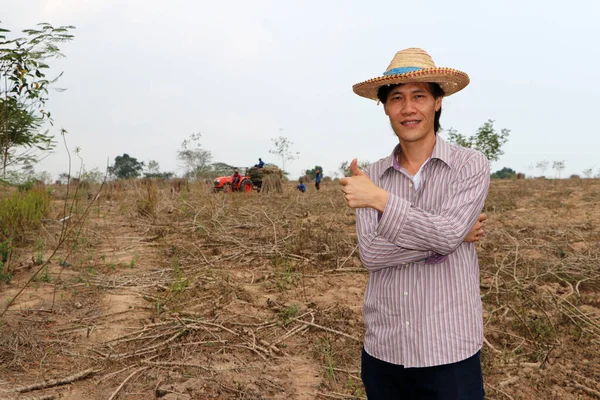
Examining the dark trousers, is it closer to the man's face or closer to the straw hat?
the man's face

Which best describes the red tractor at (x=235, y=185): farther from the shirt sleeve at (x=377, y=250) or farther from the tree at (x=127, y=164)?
the tree at (x=127, y=164)

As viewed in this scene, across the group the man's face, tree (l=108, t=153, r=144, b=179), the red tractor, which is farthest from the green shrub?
tree (l=108, t=153, r=144, b=179)

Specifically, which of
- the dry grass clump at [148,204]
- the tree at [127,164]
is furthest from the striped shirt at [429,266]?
the tree at [127,164]

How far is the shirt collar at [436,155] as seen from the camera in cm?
154


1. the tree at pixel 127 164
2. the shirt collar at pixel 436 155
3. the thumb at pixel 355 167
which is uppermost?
the tree at pixel 127 164

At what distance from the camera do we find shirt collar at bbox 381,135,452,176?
1.54 m

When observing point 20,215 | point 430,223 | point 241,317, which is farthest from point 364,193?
point 20,215

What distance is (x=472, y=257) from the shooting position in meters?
1.56

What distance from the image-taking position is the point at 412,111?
1.57 metres

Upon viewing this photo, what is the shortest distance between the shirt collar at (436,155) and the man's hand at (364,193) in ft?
1.13

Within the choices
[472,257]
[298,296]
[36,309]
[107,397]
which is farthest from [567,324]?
[36,309]

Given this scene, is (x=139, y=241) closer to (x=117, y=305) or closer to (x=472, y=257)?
(x=117, y=305)

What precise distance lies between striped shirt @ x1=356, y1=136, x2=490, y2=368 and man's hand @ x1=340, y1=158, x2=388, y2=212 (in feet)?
0.09

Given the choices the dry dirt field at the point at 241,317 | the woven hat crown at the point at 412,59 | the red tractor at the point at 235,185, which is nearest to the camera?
the woven hat crown at the point at 412,59
